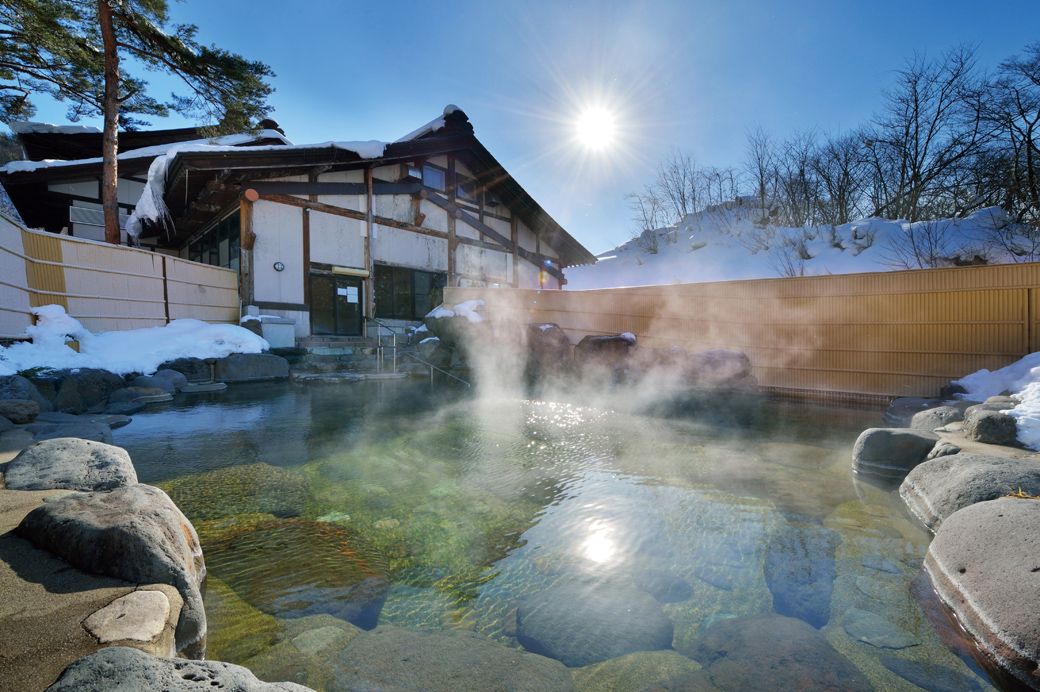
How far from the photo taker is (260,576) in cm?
232

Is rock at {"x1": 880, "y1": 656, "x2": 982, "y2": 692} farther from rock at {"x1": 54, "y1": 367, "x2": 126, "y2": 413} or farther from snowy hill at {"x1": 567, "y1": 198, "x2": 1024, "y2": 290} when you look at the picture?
snowy hill at {"x1": 567, "y1": 198, "x2": 1024, "y2": 290}

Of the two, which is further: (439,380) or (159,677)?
(439,380)

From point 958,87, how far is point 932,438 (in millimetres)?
18448

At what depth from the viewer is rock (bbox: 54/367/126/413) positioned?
240 inches

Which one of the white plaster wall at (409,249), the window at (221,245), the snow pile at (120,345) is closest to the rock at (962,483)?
the snow pile at (120,345)

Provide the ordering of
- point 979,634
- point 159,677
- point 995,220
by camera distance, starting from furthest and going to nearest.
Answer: point 995,220 < point 979,634 < point 159,677

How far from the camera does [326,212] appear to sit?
1179 cm

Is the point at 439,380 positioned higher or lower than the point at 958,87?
lower

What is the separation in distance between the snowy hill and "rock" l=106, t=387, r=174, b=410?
756 inches

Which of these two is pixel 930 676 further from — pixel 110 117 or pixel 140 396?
pixel 110 117

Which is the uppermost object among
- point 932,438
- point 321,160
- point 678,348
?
point 321,160

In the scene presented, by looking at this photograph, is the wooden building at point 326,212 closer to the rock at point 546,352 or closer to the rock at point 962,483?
the rock at point 546,352

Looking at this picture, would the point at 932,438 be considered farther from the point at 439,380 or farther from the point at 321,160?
the point at 321,160

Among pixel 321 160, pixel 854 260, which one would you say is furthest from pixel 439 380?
pixel 854 260
